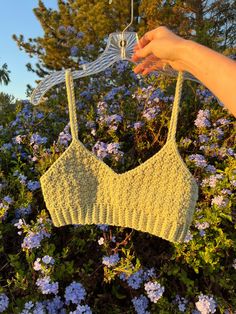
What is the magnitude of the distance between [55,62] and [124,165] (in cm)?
1049

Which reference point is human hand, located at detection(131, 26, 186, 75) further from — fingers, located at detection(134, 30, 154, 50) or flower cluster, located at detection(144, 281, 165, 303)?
flower cluster, located at detection(144, 281, 165, 303)

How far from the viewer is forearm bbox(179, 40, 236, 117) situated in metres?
1.12

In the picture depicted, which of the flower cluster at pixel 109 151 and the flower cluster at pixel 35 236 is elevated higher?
the flower cluster at pixel 109 151

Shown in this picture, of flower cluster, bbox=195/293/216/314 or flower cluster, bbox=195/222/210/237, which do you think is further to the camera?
flower cluster, bbox=195/222/210/237

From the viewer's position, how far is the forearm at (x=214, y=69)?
3.67ft

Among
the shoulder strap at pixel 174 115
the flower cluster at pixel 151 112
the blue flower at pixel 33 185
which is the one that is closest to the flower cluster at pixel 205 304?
the shoulder strap at pixel 174 115

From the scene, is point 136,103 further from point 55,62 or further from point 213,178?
point 55,62

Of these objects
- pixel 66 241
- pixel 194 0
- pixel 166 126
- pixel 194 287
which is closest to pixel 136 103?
pixel 166 126

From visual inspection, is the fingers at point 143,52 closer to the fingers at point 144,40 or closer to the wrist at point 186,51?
the fingers at point 144,40

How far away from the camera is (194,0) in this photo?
13719 mm

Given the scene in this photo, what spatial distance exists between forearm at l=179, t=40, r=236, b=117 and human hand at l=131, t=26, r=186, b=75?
36mm

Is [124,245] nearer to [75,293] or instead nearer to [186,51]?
[75,293]

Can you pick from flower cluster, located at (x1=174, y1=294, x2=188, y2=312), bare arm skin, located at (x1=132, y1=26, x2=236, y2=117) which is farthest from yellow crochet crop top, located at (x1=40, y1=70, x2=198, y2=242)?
flower cluster, located at (x1=174, y1=294, x2=188, y2=312)

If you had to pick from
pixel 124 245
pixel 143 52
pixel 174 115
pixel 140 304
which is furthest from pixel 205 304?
pixel 143 52
